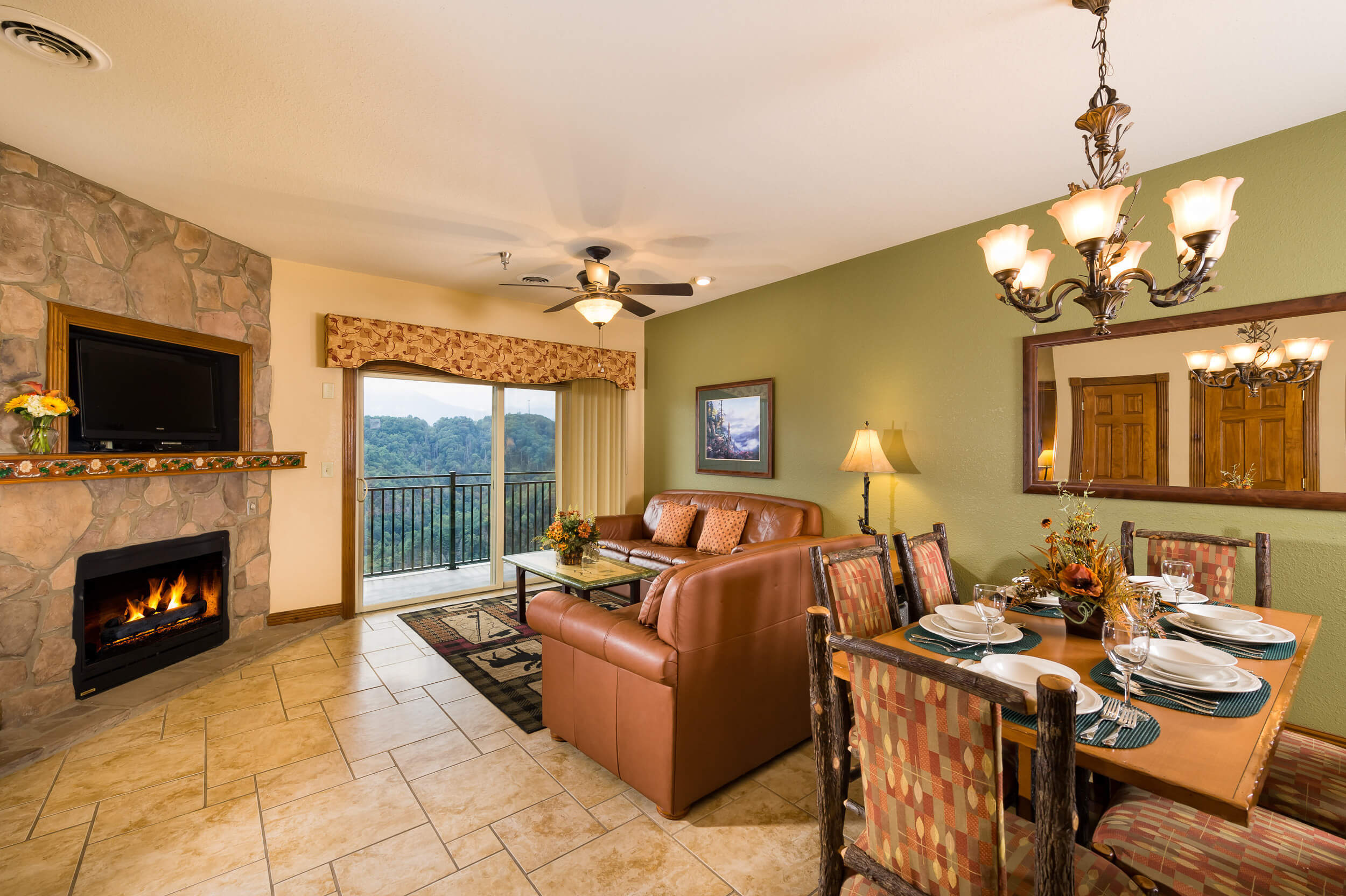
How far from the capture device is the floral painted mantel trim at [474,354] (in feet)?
14.6

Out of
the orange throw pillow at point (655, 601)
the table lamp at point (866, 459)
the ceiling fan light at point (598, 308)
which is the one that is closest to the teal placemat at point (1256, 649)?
the orange throw pillow at point (655, 601)

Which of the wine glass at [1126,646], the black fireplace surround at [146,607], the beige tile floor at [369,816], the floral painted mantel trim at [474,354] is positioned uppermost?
the floral painted mantel trim at [474,354]

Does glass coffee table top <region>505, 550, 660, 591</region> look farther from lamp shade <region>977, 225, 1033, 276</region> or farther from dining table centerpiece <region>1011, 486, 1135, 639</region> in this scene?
lamp shade <region>977, 225, 1033, 276</region>

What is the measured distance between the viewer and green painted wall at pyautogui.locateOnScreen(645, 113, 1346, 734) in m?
2.52

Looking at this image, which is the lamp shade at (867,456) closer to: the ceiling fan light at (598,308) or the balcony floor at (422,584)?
the ceiling fan light at (598,308)

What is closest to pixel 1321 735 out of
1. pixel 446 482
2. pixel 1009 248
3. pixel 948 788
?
pixel 1009 248

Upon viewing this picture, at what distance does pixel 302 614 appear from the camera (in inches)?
171

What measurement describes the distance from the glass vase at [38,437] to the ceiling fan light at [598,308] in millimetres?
2758

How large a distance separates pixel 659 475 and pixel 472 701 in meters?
3.40

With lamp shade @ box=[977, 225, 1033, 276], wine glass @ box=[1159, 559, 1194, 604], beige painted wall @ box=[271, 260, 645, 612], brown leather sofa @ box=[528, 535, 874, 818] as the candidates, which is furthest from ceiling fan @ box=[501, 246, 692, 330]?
wine glass @ box=[1159, 559, 1194, 604]

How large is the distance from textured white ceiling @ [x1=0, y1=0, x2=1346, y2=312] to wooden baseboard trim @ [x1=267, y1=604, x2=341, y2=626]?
2.74 m

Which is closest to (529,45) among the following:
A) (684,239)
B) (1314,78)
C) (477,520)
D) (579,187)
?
(579,187)

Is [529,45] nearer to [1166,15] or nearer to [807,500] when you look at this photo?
[1166,15]

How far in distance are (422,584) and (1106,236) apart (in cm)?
544
